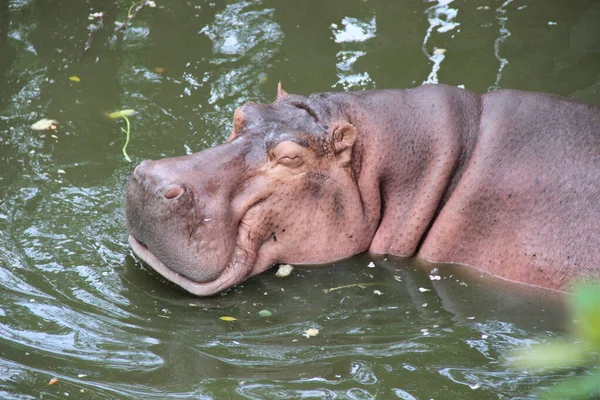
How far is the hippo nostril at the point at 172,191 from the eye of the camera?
397 centimetres

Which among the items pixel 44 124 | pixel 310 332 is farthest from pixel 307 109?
pixel 44 124

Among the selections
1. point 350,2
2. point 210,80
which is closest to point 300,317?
point 210,80

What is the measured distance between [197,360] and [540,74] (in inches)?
161

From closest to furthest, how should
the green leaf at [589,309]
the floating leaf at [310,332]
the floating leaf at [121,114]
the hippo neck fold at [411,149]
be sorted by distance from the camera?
the green leaf at [589,309]
the floating leaf at [310,332]
the hippo neck fold at [411,149]
the floating leaf at [121,114]

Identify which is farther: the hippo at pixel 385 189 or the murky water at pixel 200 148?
the hippo at pixel 385 189

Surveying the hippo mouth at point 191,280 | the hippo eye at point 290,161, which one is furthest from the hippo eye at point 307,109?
the hippo mouth at point 191,280

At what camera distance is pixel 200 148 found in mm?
5797

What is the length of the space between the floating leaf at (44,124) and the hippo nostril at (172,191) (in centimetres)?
240

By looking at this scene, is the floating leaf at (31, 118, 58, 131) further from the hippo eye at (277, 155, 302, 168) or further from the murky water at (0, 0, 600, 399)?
the hippo eye at (277, 155, 302, 168)

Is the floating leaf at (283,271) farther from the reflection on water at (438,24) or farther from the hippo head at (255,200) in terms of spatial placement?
the reflection on water at (438,24)

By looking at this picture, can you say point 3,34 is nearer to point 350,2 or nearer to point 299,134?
point 350,2

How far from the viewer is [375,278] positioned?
15.0 feet

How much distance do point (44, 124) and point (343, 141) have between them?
2675 millimetres

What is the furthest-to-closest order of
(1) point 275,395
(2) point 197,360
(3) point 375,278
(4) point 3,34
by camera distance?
(4) point 3,34, (3) point 375,278, (2) point 197,360, (1) point 275,395
